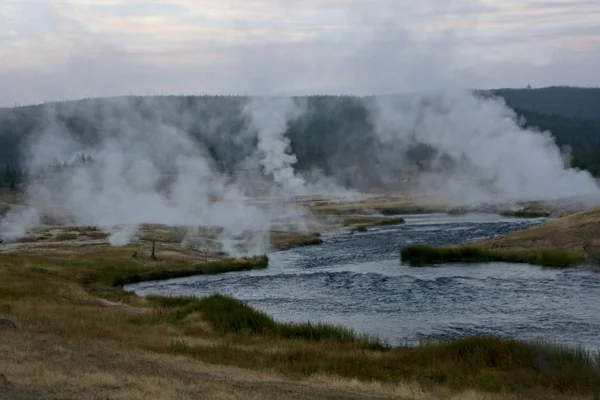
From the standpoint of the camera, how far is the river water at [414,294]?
37281mm

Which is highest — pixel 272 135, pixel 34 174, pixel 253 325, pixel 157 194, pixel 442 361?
pixel 272 135

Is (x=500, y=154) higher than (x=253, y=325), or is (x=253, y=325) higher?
(x=500, y=154)

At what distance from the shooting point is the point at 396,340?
3503 cm

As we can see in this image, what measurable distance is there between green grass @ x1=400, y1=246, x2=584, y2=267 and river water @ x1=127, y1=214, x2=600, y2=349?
181 cm

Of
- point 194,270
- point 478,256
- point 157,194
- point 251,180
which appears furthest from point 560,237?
point 251,180

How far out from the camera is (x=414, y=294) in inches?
1898

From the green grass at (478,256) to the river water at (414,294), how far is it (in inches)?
71.4

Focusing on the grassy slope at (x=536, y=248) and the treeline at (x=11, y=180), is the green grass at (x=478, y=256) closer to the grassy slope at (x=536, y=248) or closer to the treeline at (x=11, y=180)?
the grassy slope at (x=536, y=248)

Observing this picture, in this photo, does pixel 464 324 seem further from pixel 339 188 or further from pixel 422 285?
pixel 339 188

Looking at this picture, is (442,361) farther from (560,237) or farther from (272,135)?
(272,135)

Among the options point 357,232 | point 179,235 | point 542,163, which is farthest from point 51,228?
point 542,163

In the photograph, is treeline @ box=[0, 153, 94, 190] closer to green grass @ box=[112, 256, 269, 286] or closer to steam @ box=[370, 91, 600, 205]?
steam @ box=[370, 91, 600, 205]

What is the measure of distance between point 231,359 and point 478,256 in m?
39.8

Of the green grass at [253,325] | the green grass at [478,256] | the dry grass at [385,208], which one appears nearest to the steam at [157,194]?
the dry grass at [385,208]
